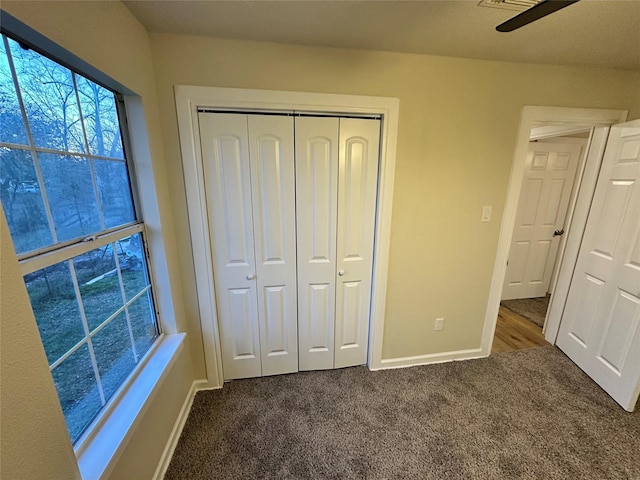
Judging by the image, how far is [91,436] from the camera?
0.97m

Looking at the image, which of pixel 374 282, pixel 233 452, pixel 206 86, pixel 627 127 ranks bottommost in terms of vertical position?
pixel 233 452

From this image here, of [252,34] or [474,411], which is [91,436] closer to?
[252,34]

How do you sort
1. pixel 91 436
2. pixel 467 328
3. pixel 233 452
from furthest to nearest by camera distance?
pixel 467 328 < pixel 233 452 < pixel 91 436

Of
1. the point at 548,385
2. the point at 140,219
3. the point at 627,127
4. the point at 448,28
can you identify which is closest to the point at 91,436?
the point at 140,219

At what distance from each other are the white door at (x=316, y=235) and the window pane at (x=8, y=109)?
1.17m

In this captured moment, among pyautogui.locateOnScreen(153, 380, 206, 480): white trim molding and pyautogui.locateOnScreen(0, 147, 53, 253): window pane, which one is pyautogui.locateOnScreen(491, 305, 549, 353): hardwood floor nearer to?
pyautogui.locateOnScreen(153, 380, 206, 480): white trim molding

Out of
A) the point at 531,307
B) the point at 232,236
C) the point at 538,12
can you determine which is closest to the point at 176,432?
the point at 232,236

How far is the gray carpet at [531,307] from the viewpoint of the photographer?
2.84m

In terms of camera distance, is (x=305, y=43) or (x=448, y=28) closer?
(x=448, y=28)

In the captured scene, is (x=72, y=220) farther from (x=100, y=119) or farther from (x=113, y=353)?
(x=113, y=353)

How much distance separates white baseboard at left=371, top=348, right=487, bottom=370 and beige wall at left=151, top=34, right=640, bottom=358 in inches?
2.3

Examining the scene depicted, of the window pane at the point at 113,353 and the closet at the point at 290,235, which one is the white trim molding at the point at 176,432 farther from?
the window pane at the point at 113,353

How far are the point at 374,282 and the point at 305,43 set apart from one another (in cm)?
158

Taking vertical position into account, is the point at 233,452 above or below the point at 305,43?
below
